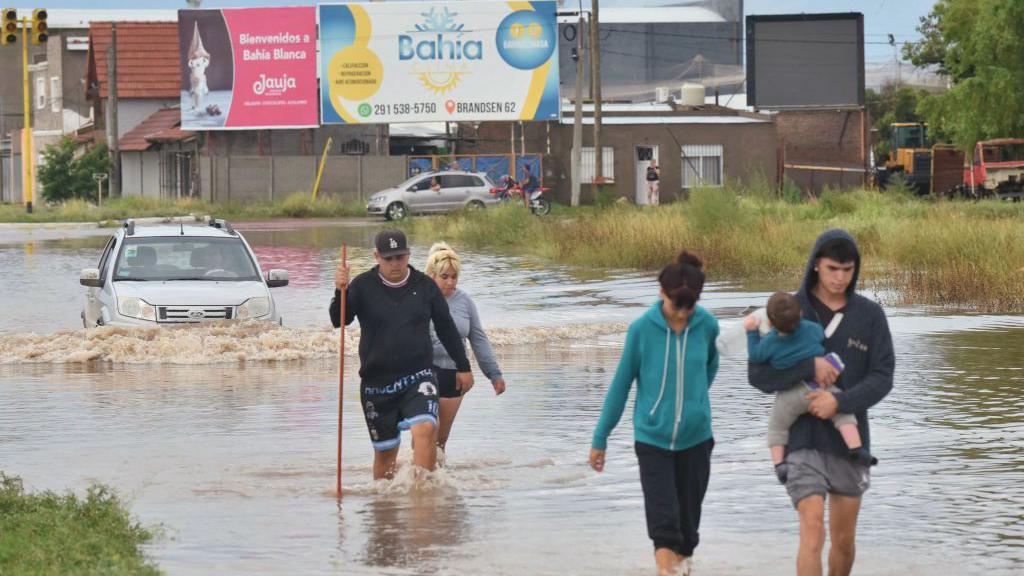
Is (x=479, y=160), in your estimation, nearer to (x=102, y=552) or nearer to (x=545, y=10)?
(x=545, y=10)

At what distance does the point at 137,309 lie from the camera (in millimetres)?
17406

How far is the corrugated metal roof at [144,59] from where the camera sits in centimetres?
6875

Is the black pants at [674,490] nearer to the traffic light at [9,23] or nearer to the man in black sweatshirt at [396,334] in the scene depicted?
the man in black sweatshirt at [396,334]

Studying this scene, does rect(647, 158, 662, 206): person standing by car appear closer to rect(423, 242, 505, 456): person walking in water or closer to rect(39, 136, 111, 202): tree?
rect(39, 136, 111, 202): tree

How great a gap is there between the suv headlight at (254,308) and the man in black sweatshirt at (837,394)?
1120cm

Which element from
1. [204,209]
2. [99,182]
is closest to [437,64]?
[204,209]

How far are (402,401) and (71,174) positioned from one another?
58607 mm

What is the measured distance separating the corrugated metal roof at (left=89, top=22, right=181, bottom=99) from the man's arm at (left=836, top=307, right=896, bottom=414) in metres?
64.0

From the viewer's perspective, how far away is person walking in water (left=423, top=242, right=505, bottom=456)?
10.1 metres

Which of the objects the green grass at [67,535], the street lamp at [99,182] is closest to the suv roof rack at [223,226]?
the green grass at [67,535]

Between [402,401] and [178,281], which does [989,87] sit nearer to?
[178,281]

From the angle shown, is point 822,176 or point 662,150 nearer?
point 662,150

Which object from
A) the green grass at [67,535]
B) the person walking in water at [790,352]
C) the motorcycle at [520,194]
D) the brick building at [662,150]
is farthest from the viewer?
the brick building at [662,150]

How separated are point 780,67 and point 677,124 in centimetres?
546
